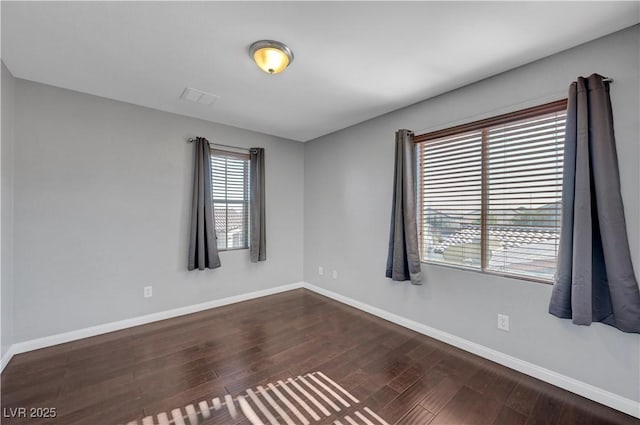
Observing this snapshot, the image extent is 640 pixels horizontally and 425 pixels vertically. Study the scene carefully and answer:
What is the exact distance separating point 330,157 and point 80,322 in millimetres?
3553

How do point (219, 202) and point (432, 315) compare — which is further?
point (219, 202)

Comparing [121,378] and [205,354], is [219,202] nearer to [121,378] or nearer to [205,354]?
[205,354]

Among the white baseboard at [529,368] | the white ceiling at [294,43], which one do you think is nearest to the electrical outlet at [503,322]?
the white baseboard at [529,368]

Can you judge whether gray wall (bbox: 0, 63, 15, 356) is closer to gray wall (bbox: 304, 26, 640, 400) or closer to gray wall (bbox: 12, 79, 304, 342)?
gray wall (bbox: 12, 79, 304, 342)

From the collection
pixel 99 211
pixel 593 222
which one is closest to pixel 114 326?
pixel 99 211

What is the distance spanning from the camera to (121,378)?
7.05ft

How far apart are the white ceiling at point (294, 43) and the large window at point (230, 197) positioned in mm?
1092

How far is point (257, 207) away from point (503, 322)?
3167mm

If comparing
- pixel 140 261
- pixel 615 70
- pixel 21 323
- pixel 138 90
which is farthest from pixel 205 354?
pixel 615 70

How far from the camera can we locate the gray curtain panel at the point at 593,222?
176cm

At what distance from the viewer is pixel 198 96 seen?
9.46ft

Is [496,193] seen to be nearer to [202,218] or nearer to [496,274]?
[496,274]

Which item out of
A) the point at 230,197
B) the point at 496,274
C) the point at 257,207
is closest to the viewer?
the point at 496,274

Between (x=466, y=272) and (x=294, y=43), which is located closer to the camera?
(x=294, y=43)
